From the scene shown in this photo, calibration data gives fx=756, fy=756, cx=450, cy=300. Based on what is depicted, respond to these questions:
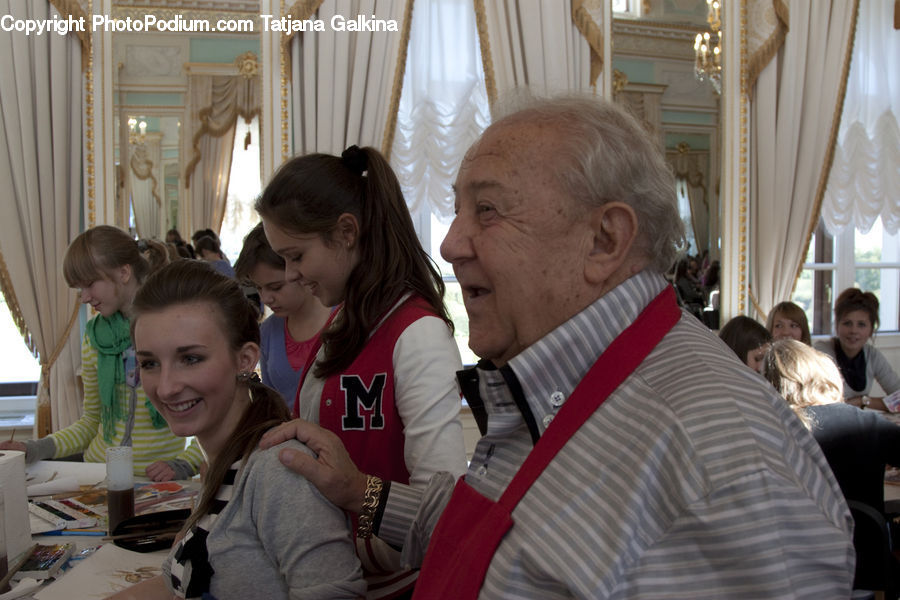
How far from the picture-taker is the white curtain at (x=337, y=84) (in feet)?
14.6

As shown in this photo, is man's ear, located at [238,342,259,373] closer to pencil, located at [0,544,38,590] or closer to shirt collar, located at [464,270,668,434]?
pencil, located at [0,544,38,590]

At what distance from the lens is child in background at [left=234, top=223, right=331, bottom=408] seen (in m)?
2.45

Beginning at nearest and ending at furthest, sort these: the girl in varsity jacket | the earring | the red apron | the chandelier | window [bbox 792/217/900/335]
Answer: the red apron
the girl in varsity jacket
the earring
the chandelier
window [bbox 792/217/900/335]

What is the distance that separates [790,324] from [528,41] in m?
2.28

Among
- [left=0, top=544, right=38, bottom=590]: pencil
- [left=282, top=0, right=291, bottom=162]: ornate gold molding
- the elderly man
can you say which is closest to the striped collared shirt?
the elderly man

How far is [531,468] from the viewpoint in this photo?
2.76ft

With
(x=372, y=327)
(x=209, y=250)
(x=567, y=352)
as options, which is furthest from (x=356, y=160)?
(x=209, y=250)

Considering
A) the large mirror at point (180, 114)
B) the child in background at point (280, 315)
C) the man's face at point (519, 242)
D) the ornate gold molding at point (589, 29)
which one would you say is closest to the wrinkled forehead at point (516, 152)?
the man's face at point (519, 242)

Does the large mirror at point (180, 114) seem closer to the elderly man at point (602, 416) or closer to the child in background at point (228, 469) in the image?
the child in background at point (228, 469)

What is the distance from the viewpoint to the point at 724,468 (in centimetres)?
69

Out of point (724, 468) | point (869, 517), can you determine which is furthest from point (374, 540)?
point (869, 517)

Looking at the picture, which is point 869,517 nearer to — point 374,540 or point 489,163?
point 374,540

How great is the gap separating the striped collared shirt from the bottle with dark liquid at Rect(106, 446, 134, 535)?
129cm

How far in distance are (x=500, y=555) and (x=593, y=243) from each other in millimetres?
395
